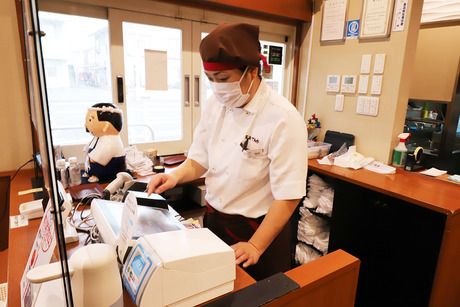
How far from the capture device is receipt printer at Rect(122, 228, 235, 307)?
66cm

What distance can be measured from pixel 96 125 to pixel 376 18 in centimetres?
208

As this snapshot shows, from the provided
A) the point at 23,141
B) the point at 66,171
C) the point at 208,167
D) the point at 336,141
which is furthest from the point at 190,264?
the point at 336,141

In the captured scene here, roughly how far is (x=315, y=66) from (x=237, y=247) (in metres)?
2.21

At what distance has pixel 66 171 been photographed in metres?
1.66

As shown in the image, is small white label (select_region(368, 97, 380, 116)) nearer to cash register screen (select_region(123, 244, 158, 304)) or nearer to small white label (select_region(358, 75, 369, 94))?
small white label (select_region(358, 75, 369, 94))

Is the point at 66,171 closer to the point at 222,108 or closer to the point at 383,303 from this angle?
the point at 222,108

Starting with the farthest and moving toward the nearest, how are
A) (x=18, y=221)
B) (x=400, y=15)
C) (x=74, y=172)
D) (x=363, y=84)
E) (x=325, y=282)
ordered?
(x=363, y=84) → (x=400, y=15) → (x=74, y=172) → (x=18, y=221) → (x=325, y=282)

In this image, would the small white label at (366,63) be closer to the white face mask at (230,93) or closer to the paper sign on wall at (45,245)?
the white face mask at (230,93)

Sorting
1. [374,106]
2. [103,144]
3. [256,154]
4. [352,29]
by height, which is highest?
[352,29]

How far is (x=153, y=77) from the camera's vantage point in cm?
226

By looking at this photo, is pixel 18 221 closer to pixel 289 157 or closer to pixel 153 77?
pixel 289 157

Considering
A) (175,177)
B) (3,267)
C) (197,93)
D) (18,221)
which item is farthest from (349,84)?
(3,267)

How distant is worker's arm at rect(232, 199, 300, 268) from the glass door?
5.04ft

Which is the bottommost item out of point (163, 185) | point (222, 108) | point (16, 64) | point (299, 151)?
point (163, 185)
